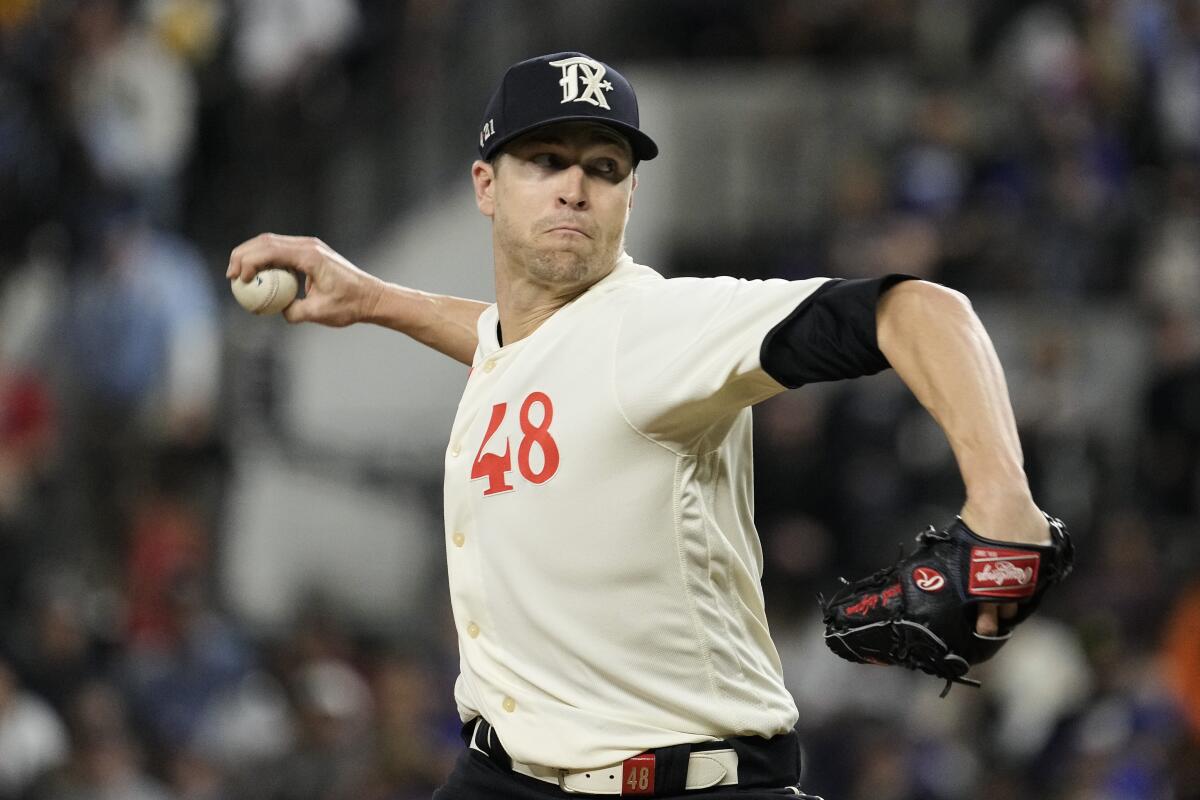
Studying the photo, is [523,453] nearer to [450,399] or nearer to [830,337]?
[830,337]

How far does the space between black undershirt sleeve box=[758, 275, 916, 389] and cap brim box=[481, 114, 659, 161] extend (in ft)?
2.57

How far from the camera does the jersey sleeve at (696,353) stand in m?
3.56

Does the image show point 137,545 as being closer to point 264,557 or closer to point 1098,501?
point 264,557

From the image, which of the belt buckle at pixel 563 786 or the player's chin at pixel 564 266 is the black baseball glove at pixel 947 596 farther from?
the player's chin at pixel 564 266

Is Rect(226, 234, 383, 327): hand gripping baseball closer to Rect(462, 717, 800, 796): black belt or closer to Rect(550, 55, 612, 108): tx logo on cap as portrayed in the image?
Rect(550, 55, 612, 108): tx logo on cap

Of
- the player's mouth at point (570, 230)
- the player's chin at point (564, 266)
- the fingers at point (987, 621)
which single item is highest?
the player's mouth at point (570, 230)

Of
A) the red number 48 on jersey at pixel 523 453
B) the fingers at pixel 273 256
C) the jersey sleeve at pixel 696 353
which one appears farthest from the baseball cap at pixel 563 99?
the fingers at pixel 273 256

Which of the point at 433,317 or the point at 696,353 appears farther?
the point at 433,317

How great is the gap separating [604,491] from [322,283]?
1373mm

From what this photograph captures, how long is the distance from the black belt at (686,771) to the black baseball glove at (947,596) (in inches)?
22.1

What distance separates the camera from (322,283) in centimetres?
495

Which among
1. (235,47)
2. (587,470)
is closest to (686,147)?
(235,47)

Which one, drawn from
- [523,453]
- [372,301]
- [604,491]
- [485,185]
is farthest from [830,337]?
[372,301]

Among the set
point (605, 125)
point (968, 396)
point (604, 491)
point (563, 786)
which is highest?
point (605, 125)
